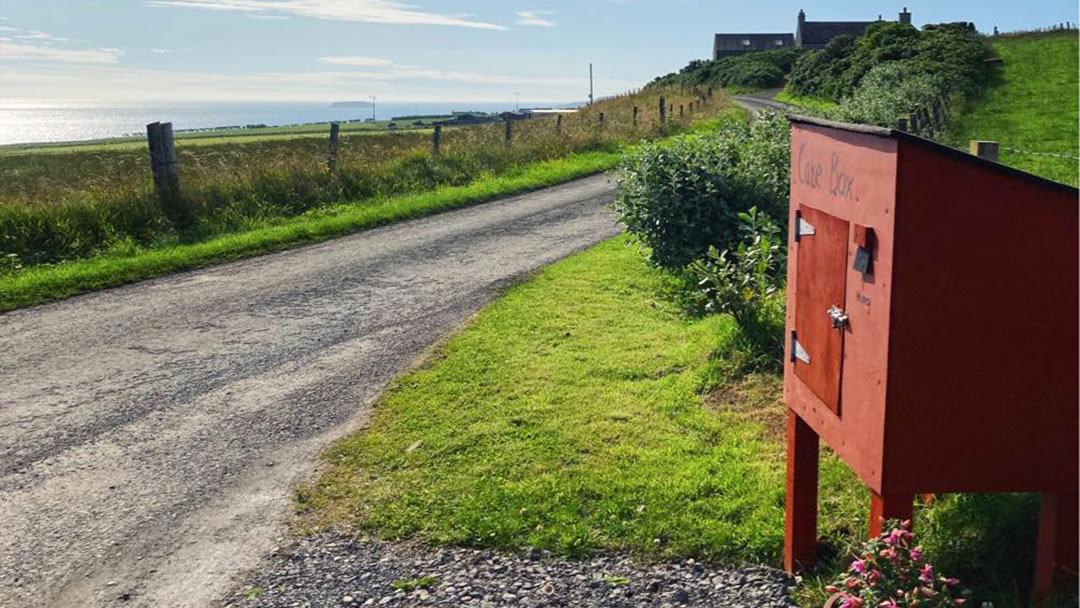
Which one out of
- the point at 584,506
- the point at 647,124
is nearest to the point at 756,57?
the point at 647,124

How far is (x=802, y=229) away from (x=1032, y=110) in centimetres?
3141

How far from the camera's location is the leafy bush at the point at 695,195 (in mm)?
9789

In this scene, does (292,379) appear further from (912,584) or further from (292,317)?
(912,584)

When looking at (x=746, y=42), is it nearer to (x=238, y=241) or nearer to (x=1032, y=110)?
(x=1032, y=110)

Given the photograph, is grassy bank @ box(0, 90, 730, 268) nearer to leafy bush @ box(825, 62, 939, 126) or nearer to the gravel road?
the gravel road

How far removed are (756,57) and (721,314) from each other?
77.6 metres

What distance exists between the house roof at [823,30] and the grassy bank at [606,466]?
344 feet

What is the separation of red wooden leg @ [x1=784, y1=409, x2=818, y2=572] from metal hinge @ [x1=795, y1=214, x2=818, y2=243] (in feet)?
2.67

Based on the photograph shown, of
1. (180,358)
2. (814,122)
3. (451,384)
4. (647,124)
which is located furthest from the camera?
(647,124)

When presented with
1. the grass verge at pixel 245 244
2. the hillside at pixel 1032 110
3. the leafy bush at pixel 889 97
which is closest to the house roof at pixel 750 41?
the hillside at pixel 1032 110

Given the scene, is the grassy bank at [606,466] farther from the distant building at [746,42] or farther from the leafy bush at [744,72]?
the distant building at [746,42]

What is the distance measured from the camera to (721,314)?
820 centimetres

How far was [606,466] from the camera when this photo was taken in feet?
17.5

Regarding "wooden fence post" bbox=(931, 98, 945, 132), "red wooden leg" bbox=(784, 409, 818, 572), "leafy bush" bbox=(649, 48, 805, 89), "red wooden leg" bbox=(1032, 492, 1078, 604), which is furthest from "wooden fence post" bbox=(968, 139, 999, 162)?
"leafy bush" bbox=(649, 48, 805, 89)
